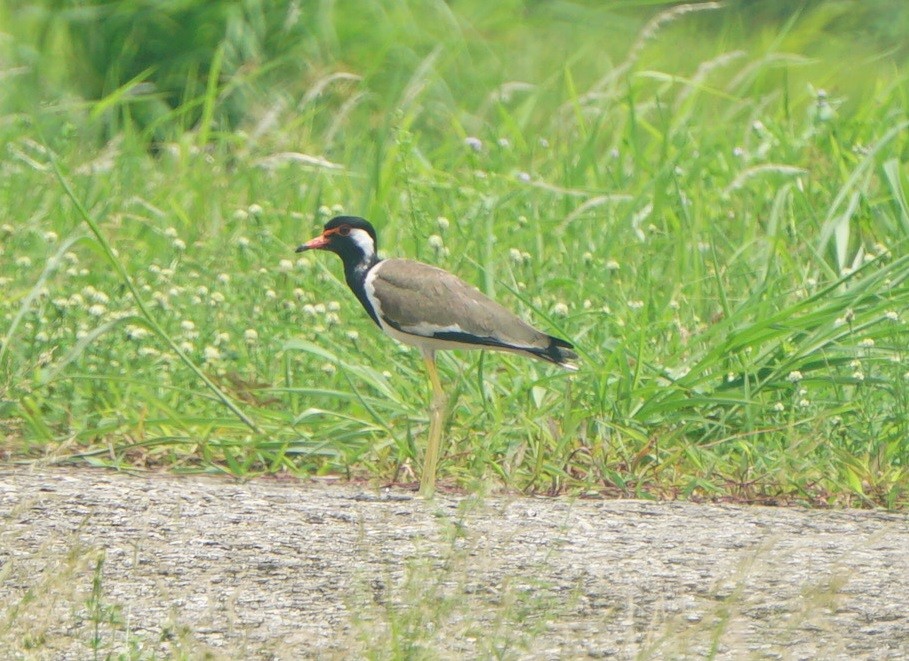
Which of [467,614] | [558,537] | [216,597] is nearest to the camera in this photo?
[467,614]

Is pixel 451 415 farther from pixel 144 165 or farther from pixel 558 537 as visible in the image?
pixel 144 165

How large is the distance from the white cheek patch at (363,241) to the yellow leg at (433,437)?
471 mm

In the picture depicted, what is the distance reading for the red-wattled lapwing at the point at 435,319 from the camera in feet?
16.4

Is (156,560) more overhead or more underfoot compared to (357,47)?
more underfoot

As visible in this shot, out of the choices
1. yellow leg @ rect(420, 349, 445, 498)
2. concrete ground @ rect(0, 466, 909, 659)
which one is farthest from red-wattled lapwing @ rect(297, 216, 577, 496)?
concrete ground @ rect(0, 466, 909, 659)

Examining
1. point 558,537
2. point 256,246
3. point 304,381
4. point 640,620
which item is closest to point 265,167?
point 256,246

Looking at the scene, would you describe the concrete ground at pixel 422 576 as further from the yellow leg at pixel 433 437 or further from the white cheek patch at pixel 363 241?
the white cheek patch at pixel 363 241

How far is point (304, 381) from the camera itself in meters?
5.77

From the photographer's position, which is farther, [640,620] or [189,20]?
[189,20]

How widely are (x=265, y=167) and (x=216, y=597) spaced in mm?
4722

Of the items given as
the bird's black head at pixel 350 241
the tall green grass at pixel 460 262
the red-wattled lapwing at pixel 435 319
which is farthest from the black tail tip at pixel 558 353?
the bird's black head at pixel 350 241

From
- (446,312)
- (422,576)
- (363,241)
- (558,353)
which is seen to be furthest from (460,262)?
(422,576)

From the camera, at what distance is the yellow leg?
4.81 m

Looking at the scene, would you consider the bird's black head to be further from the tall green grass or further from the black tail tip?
the black tail tip
